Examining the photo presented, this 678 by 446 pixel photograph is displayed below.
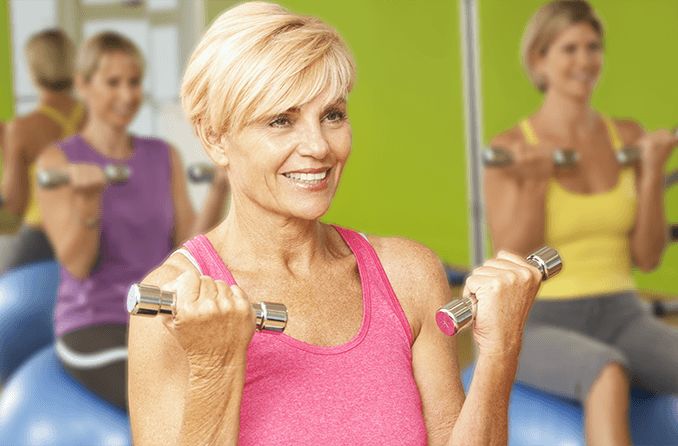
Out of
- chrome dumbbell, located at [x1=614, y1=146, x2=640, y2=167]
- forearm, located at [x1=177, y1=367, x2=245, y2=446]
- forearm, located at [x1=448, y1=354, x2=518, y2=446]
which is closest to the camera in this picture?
forearm, located at [x1=177, y1=367, x2=245, y2=446]

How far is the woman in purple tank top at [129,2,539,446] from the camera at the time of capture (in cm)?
104

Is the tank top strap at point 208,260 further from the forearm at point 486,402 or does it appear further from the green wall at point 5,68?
the green wall at point 5,68

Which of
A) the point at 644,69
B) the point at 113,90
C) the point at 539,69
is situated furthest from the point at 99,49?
the point at 644,69

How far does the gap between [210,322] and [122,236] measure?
153 cm

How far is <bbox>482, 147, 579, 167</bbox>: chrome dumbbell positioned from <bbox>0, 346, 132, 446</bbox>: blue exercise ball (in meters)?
0.96

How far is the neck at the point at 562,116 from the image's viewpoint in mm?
2293

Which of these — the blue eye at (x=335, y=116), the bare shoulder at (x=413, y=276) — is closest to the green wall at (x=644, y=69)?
the bare shoulder at (x=413, y=276)

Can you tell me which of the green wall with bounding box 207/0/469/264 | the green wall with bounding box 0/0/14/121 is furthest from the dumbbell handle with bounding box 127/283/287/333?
the green wall with bounding box 207/0/469/264

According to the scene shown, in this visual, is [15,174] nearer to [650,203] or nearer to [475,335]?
[650,203]

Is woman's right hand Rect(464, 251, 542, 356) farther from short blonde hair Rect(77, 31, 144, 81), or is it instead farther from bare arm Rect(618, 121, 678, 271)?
short blonde hair Rect(77, 31, 144, 81)

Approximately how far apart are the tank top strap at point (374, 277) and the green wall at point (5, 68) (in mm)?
2892

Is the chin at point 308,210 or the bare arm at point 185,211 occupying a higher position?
the chin at point 308,210

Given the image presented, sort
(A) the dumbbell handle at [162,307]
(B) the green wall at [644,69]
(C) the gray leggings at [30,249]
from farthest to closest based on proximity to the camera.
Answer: (B) the green wall at [644,69], (C) the gray leggings at [30,249], (A) the dumbbell handle at [162,307]

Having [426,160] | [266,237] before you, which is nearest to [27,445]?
[266,237]
